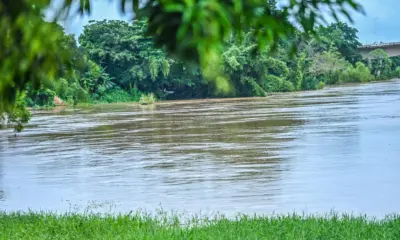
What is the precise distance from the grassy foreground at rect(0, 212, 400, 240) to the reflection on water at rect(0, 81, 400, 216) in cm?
299

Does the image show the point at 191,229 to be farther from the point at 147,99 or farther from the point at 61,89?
the point at 147,99

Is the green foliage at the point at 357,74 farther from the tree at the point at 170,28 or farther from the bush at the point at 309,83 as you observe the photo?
the tree at the point at 170,28

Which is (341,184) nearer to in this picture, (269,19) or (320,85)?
(269,19)

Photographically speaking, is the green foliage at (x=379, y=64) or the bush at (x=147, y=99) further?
the green foliage at (x=379, y=64)

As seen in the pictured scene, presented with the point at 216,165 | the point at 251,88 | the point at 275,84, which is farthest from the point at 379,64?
the point at 216,165

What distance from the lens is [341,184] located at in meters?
14.7

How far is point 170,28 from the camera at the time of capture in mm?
3178

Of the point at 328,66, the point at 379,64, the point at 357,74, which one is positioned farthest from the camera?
the point at 379,64

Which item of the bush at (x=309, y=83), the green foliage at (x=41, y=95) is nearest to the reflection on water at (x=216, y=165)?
the green foliage at (x=41, y=95)

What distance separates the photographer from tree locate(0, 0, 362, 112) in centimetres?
263

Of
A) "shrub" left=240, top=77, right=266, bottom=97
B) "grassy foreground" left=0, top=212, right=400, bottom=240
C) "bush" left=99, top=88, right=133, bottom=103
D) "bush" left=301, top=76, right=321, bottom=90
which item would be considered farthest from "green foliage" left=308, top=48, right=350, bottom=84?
"grassy foreground" left=0, top=212, right=400, bottom=240

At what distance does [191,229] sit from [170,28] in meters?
5.51

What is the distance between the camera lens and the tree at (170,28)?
263cm

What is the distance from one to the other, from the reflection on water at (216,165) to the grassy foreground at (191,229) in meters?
2.99
